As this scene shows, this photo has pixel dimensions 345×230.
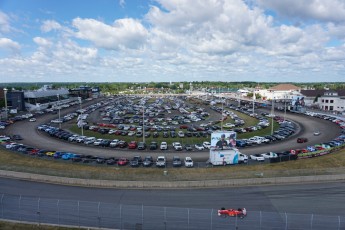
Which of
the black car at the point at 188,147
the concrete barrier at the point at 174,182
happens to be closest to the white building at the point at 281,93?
the black car at the point at 188,147

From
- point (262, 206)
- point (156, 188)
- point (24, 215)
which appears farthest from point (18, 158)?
point (262, 206)

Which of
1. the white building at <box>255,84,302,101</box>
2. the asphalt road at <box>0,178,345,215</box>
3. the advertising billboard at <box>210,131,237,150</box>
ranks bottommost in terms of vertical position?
the asphalt road at <box>0,178,345,215</box>

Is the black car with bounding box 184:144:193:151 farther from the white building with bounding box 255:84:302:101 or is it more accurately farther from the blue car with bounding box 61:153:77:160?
the white building with bounding box 255:84:302:101

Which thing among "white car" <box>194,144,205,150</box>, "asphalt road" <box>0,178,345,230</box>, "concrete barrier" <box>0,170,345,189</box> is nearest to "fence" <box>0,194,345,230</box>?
"asphalt road" <box>0,178,345,230</box>

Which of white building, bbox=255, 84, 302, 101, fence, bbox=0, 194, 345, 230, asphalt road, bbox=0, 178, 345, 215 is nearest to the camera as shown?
fence, bbox=0, 194, 345, 230

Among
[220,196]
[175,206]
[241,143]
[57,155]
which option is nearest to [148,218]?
[175,206]

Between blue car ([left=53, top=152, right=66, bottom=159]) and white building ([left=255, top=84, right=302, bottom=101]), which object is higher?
white building ([left=255, top=84, right=302, bottom=101])

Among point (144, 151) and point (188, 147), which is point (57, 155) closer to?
point (144, 151)

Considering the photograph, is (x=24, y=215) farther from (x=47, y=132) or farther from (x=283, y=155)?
(x=47, y=132)
